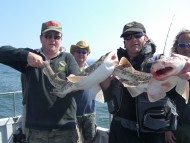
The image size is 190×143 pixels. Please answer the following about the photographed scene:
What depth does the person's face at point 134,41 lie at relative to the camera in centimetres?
474

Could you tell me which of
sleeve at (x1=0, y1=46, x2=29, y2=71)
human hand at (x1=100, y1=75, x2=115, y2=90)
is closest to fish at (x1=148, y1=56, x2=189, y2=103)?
human hand at (x1=100, y1=75, x2=115, y2=90)

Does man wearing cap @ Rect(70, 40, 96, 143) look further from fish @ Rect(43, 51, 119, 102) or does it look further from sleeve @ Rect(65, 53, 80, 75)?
fish @ Rect(43, 51, 119, 102)

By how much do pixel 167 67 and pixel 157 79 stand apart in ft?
0.73

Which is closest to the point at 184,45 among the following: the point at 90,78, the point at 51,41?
the point at 90,78

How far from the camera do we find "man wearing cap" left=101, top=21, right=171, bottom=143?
4578mm

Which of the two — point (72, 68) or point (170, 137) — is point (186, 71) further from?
point (72, 68)

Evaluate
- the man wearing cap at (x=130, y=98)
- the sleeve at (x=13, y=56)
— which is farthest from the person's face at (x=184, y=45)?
the sleeve at (x=13, y=56)

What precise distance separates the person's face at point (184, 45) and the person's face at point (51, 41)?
6.17ft

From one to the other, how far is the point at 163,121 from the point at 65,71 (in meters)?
1.70

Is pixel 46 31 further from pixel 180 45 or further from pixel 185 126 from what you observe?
pixel 185 126

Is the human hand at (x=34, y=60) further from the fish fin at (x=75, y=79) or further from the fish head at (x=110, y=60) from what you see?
the fish head at (x=110, y=60)

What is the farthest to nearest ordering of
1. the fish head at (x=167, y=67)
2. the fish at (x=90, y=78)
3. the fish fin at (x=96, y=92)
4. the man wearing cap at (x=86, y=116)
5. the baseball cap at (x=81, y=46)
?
1. the baseball cap at (x=81, y=46)
2. the man wearing cap at (x=86, y=116)
3. the fish fin at (x=96, y=92)
4. the fish at (x=90, y=78)
5. the fish head at (x=167, y=67)

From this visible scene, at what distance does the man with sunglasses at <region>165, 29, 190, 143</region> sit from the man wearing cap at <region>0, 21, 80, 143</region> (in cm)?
148

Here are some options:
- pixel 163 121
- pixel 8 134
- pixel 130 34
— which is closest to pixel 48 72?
pixel 130 34
